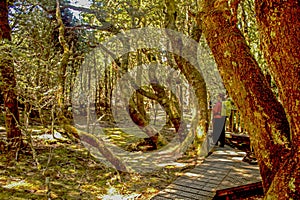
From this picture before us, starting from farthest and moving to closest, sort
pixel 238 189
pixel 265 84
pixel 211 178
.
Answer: pixel 211 178 → pixel 238 189 → pixel 265 84

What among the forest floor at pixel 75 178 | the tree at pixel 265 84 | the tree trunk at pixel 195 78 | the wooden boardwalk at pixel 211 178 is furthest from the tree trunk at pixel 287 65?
the tree trunk at pixel 195 78

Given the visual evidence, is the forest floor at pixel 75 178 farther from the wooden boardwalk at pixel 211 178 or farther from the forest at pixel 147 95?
the wooden boardwalk at pixel 211 178

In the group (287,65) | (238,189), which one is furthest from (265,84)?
(238,189)

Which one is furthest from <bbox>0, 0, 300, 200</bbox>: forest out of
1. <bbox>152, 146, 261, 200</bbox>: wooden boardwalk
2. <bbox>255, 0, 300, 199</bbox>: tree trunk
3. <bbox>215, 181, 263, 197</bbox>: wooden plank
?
<bbox>215, 181, 263, 197</bbox>: wooden plank

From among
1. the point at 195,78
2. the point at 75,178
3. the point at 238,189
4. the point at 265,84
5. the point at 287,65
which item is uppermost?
the point at 195,78

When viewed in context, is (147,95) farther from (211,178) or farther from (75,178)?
(211,178)

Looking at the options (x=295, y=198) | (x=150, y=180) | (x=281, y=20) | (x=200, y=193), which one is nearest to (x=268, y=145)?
(x=295, y=198)

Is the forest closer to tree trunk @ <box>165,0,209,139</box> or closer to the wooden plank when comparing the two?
tree trunk @ <box>165,0,209,139</box>

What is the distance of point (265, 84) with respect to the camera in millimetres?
2652

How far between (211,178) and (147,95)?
3.49 metres

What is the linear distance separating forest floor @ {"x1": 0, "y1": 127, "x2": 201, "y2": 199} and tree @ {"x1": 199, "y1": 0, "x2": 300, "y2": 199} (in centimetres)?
296

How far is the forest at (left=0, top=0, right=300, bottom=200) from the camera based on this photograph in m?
2.24

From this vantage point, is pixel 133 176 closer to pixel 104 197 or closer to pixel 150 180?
pixel 150 180

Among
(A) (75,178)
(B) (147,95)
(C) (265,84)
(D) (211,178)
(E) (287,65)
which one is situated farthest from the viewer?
(B) (147,95)
